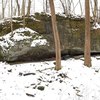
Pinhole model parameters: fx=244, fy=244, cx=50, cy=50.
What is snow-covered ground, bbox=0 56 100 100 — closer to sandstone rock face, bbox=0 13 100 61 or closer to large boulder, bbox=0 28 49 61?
large boulder, bbox=0 28 49 61

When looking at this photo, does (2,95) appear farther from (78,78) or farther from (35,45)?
(35,45)

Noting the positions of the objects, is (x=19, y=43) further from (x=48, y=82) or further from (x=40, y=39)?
(x=48, y=82)

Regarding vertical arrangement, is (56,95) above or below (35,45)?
below

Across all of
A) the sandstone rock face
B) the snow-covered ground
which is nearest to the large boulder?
the sandstone rock face

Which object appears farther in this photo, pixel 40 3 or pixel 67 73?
pixel 40 3

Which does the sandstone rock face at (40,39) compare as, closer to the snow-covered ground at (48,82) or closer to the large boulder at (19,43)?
the large boulder at (19,43)

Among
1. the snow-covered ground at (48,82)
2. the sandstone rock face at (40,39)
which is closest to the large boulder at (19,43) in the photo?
the sandstone rock face at (40,39)

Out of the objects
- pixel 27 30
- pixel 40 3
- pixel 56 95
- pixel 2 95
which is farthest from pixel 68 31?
pixel 40 3

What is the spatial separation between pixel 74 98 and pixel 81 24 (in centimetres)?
678

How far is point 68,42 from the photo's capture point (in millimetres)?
13883

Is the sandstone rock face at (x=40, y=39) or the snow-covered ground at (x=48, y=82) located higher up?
the sandstone rock face at (x=40, y=39)

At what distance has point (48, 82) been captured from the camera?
9711 mm

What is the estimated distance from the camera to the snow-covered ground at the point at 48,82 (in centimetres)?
877

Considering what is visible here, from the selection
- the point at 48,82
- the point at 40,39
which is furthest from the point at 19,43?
the point at 48,82
